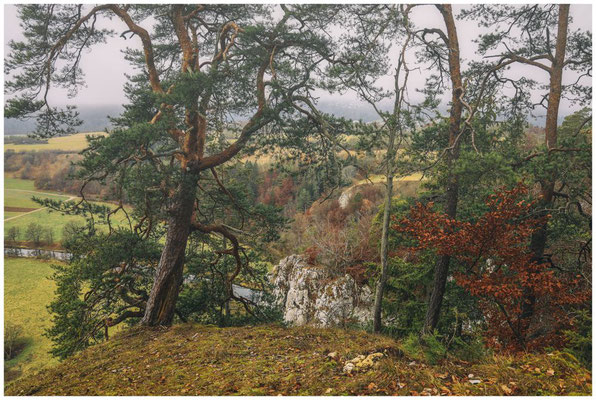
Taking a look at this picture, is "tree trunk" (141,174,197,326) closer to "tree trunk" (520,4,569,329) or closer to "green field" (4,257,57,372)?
"tree trunk" (520,4,569,329)

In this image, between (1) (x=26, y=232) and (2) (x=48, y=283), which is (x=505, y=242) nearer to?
(2) (x=48, y=283)

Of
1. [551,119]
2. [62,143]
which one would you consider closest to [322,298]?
[551,119]

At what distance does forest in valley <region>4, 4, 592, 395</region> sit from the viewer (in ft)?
14.3

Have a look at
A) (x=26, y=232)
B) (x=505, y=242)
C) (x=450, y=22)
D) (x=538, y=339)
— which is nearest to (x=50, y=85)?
(x=450, y=22)

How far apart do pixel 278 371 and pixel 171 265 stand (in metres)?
4.45

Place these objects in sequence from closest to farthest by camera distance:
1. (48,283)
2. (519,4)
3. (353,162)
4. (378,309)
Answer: (353,162)
(519,4)
(378,309)
(48,283)

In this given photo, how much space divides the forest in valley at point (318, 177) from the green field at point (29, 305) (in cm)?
1639

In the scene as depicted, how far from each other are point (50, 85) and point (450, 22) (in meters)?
8.91

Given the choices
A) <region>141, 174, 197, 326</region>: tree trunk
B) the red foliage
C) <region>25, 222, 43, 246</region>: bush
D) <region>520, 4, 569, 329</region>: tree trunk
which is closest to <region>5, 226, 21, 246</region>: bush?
<region>25, 222, 43, 246</region>: bush

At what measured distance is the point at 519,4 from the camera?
22.9 ft

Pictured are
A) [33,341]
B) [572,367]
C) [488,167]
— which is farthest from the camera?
[33,341]

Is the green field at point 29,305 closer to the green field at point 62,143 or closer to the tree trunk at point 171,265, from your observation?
the green field at point 62,143

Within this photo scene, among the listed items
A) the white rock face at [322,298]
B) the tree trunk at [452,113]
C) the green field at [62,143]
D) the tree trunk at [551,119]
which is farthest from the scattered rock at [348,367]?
the white rock face at [322,298]

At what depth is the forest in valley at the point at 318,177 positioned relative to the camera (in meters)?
4.37
